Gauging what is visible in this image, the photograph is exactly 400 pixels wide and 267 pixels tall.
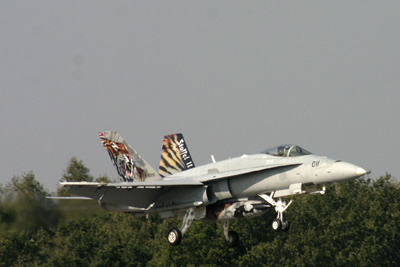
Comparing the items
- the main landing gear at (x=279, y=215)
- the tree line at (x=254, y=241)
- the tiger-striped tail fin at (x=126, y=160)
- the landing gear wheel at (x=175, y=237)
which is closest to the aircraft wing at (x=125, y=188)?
the landing gear wheel at (x=175, y=237)

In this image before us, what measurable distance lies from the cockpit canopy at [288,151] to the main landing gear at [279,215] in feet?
4.36

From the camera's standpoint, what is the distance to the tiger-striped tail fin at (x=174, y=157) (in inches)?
1318

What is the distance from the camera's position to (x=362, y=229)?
47.3 m

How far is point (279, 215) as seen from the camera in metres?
25.0

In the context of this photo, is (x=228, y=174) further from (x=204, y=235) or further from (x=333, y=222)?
(x=333, y=222)

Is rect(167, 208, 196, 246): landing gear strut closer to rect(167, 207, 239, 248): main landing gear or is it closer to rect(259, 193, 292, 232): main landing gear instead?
rect(167, 207, 239, 248): main landing gear

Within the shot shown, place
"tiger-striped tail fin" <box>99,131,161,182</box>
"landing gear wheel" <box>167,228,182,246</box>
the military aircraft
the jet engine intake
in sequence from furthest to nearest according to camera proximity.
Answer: "tiger-striped tail fin" <box>99,131,161,182</box>
"landing gear wheel" <box>167,228,182,246</box>
the jet engine intake
the military aircraft

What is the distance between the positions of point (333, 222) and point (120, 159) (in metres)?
20.9

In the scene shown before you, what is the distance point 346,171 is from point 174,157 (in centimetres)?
1145

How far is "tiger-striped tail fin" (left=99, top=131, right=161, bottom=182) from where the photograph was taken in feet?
96.8

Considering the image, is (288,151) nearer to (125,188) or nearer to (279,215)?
(279,215)

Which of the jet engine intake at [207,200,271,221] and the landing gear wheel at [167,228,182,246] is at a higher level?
the jet engine intake at [207,200,271,221]

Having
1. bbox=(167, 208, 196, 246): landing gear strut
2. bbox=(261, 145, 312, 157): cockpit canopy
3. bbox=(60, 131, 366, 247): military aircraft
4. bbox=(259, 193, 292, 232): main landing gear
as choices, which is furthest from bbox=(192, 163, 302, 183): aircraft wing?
bbox=(167, 208, 196, 246): landing gear strut

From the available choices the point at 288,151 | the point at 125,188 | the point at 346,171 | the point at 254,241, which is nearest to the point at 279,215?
the point at 288,151
